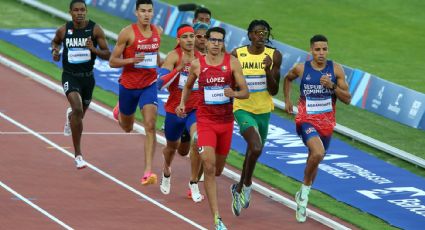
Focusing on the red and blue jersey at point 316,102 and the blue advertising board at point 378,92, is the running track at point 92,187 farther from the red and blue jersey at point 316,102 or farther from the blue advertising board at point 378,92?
the blue advertising board at point 378,92

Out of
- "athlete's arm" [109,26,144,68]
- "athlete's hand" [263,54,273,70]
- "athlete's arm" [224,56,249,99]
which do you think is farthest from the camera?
"athlete's arm" [109,26,144,68]

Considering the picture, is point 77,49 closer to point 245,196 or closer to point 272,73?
point 272,73

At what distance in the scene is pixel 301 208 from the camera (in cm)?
1673

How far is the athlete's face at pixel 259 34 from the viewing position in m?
16.6

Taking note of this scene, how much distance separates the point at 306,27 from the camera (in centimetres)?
3100

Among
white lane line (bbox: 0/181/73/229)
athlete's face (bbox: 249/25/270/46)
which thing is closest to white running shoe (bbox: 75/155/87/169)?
white lane line (bbox: 0/181/73/229)

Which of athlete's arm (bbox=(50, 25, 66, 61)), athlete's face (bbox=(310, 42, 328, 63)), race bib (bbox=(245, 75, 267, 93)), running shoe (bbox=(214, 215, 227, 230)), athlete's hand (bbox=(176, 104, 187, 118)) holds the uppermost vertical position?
athlete's face (bbox=(310, 42, 328, 63))

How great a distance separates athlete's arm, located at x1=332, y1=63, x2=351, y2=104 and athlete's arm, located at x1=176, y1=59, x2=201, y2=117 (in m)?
2.00

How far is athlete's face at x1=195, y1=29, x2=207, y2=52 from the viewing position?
56.4 ft

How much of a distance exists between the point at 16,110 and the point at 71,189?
5029mm

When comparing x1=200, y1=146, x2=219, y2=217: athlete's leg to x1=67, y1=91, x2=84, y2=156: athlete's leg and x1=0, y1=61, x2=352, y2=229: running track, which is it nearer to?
x1=0, y1=61, x2=352, y2=229: running track

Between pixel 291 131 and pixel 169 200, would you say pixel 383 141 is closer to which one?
pixel 291 131

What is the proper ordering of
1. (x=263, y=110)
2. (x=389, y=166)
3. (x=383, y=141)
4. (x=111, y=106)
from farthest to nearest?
1. (x=111, y=106)
2. (x=383, y=141)
3. (x=389, y=166)
4. (x=263, y=110)

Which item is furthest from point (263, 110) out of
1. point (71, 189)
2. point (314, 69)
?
point (71, 189)
